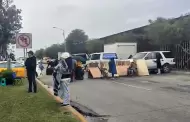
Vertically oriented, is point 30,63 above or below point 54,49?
below

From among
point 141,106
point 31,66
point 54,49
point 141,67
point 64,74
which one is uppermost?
point 54,49

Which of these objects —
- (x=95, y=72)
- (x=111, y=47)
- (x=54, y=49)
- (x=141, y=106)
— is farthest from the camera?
(x=54, y=49)

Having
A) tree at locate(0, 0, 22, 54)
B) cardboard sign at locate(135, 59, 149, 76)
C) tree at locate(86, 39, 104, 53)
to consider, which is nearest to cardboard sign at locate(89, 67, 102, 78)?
cardboard sign at locate(135, 59, 149, 76)

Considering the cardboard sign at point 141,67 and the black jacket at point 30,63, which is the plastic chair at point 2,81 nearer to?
the black jacket at point 30,63

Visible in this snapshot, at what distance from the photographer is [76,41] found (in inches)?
3730

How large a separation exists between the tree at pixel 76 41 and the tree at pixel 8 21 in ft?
145

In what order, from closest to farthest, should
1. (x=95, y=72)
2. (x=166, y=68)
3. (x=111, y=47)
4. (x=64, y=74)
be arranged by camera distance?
1. (x=64, y=74)
2. (x=95, y=72)
3. (x=166, y=68)
4. (x=111, y=47)

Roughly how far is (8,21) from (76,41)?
5421 cm

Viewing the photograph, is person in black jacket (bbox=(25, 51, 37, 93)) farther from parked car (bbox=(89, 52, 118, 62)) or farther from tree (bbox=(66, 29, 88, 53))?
tree (bbox=(66, 29, 88, 53))

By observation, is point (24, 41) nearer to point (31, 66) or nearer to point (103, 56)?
point (31, 66)

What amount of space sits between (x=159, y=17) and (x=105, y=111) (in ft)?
92.1

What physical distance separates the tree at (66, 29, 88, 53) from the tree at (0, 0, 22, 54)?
1735 inches

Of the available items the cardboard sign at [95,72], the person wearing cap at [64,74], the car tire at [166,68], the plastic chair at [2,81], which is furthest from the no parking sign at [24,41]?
the car tire at [166,68]

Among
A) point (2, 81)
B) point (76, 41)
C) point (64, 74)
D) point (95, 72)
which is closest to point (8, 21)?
point (95, 72)
